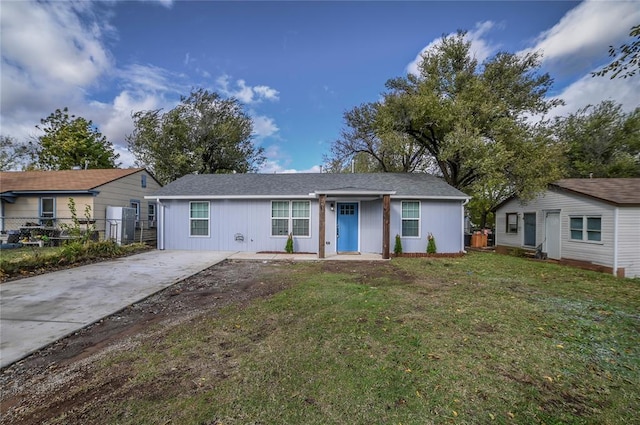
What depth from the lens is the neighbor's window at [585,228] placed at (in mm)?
9594

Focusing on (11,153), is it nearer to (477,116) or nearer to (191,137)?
(191,137)

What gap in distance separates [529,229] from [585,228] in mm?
2704

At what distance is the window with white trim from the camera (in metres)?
11.3

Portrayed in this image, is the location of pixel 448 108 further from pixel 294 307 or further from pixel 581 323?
pixel 294 307

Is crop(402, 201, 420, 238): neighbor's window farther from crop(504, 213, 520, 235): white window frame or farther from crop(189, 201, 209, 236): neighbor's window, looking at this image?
crop(189, 201, 209, 236): neighbor's window

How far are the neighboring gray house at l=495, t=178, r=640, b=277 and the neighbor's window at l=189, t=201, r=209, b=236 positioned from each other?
48.6 feet

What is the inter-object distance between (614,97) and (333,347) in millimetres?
26941

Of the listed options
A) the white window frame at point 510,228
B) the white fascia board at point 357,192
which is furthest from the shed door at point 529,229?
the white fascia board at point 357,192

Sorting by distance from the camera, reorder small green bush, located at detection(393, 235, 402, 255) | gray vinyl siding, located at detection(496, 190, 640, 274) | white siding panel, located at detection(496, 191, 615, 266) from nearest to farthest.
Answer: gray vinyl siding, located at detection(496, 190, 640, 274) → white siding panel, located at detection(496, 191, 615, 266) → small green bush, located at detection(393, 235, 402, 255)

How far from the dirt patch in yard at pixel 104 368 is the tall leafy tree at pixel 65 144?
25.4 m

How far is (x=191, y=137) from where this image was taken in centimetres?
2016

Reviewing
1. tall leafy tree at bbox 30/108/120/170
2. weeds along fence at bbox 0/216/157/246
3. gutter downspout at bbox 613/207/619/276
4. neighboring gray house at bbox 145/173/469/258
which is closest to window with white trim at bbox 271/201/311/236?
neighboring gray house at bbox 145/173/469/258

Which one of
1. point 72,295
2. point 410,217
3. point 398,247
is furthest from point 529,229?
point 72,295

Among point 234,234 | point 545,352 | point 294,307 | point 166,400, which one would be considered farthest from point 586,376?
point 234,234
